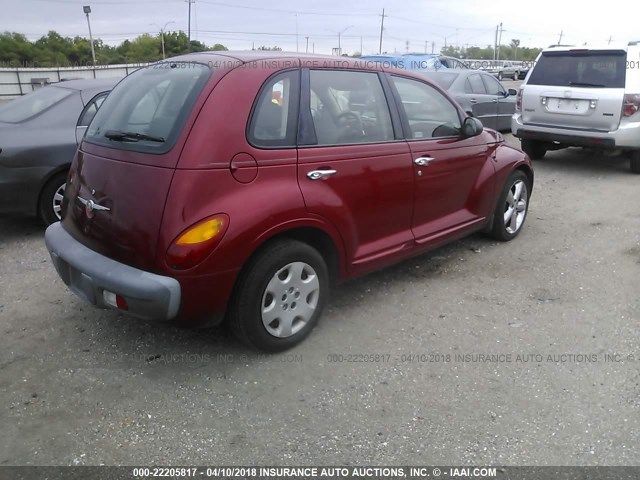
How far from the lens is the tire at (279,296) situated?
3100mm

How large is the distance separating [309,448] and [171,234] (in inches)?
49.2

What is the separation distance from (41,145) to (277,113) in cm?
315

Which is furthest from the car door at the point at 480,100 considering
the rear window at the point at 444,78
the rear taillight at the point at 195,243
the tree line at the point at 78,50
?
the tree line at the point at 78,50

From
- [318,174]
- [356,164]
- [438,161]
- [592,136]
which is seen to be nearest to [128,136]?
[318,174]

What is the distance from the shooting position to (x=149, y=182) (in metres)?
2.89

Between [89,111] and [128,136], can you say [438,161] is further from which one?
[89,111]

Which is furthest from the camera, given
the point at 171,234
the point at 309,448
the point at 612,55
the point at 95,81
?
the point at 612,55

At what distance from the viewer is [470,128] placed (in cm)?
448

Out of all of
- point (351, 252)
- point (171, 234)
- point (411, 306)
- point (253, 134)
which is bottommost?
point (411, 306)

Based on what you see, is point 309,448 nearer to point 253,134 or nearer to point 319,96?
point 253,134

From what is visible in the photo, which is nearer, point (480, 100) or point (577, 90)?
point (577, 90)

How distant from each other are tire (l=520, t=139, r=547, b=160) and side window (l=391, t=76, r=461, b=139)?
5.51 m

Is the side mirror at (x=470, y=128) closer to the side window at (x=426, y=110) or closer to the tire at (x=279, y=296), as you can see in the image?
the side window at (x=426, y=110)

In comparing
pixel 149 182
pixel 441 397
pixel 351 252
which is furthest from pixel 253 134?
pixel 441 397
